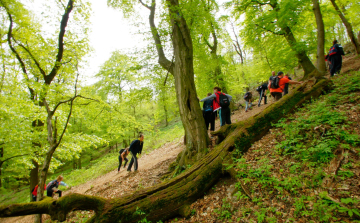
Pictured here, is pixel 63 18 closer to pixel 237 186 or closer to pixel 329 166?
pixel 237 186

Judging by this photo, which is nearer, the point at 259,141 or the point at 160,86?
the point at 259,141

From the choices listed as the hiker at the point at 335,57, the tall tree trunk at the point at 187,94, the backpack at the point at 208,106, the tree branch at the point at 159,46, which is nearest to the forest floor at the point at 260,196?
the tall tree trunk at the point at 187,94

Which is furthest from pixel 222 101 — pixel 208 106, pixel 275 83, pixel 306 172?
pixel 306 172

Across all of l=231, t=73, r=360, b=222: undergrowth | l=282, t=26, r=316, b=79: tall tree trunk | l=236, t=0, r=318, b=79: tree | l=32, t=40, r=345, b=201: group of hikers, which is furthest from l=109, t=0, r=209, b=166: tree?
l=282, t=26, r=316, b=79: tall tree trunk

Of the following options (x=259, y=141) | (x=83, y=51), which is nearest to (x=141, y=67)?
(x=83, y=51)

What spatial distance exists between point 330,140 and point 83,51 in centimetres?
1013

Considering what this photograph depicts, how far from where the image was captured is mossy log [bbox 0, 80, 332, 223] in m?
2.54

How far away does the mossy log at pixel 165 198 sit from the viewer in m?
2.54

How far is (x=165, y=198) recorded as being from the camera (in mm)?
3104

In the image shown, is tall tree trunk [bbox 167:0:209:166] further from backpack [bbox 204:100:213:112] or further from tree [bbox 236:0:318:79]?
tree [bbox 236:0:318:79]

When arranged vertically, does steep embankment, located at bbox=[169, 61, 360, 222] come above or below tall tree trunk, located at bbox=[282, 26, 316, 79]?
below

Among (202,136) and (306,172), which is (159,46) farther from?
(306,172)

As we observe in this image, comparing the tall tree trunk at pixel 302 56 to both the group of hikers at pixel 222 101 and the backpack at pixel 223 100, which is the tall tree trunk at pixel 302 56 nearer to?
the group of hikers at pixel 222 101

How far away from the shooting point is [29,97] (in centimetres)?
800
